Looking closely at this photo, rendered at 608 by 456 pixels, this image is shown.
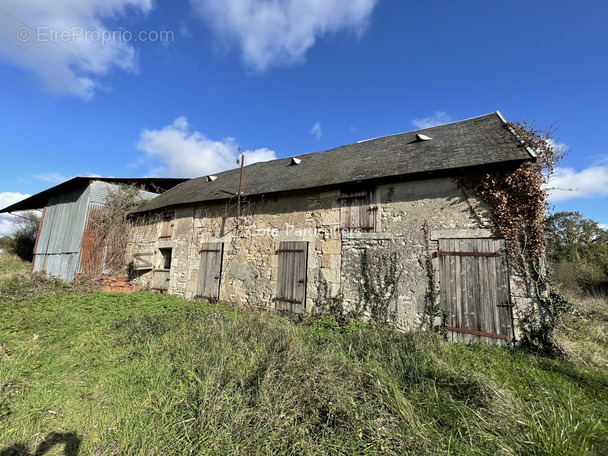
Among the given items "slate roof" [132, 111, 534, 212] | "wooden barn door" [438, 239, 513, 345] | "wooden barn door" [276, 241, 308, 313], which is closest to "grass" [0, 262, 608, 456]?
"wooden barn door" [438, 239, 513, 345]

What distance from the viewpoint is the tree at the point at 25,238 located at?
17.5m

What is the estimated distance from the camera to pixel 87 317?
5.64 meters

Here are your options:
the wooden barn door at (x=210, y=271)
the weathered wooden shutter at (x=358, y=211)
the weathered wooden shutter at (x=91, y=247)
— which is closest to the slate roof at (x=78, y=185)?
the weathered wooden shutter at (x=91, y=247)

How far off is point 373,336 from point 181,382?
2996 millimetres

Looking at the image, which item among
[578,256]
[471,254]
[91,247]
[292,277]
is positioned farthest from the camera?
[578,256]

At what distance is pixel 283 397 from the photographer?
2.61 m

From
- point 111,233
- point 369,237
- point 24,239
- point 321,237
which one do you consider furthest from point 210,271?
point 24,239

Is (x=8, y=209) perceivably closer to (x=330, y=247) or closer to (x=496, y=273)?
(x=330, y=247)

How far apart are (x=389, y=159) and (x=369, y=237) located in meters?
2.38

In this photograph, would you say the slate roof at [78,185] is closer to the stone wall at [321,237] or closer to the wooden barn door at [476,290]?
the stone wall at [321,237]

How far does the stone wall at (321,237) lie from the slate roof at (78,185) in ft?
15.5

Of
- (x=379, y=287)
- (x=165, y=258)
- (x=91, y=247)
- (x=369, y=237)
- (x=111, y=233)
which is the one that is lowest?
(x=379, y=287)

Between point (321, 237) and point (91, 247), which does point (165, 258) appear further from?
point (321, 237)

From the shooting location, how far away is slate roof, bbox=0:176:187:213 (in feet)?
38.6
